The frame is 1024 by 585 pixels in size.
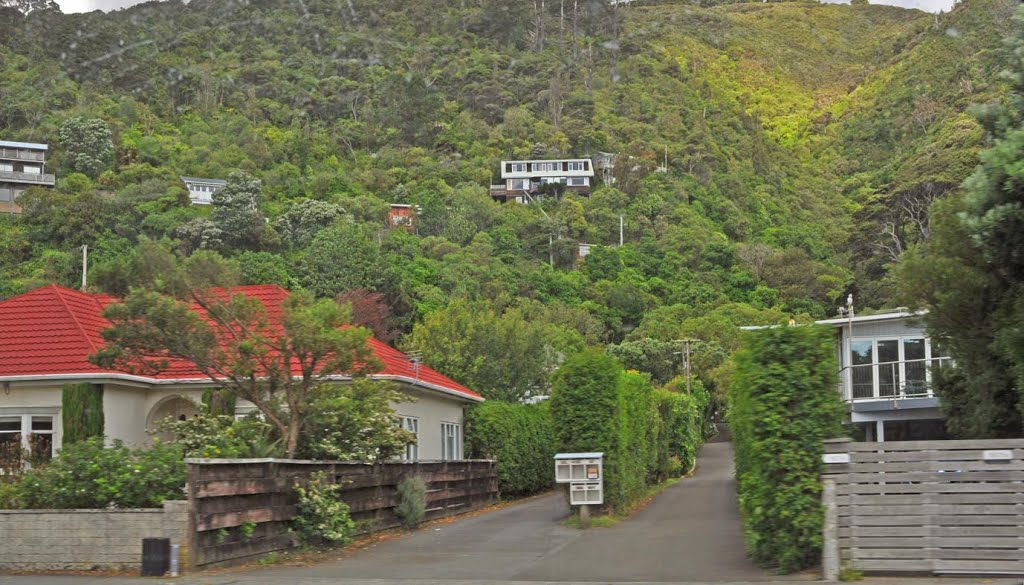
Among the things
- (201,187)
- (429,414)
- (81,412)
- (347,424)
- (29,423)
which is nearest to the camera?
(347,424)

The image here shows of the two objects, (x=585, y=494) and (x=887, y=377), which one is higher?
(x=887, y=377)

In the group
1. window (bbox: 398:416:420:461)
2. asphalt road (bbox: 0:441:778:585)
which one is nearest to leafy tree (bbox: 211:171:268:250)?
window (bbox: 398:416:420:461)

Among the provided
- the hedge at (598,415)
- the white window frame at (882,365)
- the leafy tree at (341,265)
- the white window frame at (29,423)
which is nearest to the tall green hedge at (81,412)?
the white window frame at (29,423)

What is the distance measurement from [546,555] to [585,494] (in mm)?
4245

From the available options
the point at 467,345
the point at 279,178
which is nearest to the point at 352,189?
the point at 279,178

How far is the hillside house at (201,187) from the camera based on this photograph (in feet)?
393

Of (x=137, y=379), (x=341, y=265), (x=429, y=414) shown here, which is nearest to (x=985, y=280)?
(x=137, y=379)

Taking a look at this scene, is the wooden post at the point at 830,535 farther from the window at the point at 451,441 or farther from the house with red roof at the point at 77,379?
the window at the point at 451,441

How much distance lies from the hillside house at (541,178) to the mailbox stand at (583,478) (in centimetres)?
11571

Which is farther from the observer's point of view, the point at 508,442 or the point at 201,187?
the point at 201,187

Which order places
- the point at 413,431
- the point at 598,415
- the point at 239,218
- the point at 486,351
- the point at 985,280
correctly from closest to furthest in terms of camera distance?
the point at 985,280 < the point at 598,415 < the point at 413,431 < the point at 486,351 < the point at 239,218

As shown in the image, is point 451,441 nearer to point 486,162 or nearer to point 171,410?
point 171,410

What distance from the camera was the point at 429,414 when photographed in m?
28.9

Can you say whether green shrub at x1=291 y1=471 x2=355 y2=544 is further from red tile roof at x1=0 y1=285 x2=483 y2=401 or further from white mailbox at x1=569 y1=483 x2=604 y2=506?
red tile roof at x1=0 y1=285 x2=483 y2=401
